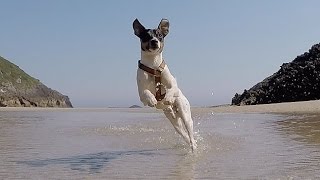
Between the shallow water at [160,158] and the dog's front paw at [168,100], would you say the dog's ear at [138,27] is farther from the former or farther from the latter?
the shallow water at [160,158]

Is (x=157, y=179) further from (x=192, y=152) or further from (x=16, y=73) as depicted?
(x=16, y=73)

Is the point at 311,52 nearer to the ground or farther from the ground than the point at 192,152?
farther from the ground

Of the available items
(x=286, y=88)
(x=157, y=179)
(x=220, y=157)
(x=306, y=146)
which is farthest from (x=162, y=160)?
(x=286, y=88)

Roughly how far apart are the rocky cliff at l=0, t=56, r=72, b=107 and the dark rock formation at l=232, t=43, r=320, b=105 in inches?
891

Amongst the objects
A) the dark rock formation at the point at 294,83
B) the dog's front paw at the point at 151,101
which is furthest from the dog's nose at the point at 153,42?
the dark rock formation at the point at 294,83


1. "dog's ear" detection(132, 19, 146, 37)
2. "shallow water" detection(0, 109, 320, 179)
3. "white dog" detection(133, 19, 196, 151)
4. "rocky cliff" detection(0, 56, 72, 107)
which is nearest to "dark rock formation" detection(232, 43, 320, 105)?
"shallow water" detection(0, 109, 320, 179)

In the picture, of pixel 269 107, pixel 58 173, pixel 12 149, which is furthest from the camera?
pixel 269 107

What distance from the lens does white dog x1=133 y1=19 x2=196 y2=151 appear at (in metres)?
6.70

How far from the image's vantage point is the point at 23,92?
156 feet

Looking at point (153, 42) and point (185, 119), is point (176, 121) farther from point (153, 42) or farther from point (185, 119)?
point (153, 42)

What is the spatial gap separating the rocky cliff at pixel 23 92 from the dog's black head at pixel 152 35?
3919 cm

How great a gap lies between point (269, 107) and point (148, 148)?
55.5 ft

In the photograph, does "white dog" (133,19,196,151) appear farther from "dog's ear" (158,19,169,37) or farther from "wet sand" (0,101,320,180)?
"wet sand" (0,101,320,180)

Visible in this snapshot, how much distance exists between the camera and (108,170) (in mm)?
5566
